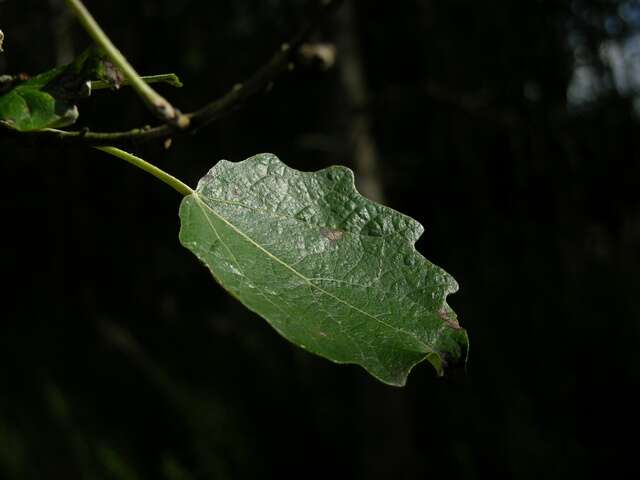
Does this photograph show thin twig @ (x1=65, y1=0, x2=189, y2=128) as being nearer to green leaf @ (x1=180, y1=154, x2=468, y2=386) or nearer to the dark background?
green leaf @ (x1=180, y1=154, x2=468, y2=386)

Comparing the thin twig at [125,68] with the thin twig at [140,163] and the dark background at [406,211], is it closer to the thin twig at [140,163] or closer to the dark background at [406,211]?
the thin twig at [140,163]

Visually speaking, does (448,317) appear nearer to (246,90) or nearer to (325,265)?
(325,265)

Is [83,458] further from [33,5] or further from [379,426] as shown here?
[33,5]

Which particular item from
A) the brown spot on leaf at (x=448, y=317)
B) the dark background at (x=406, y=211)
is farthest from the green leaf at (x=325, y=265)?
the dark background at (x=406, y=211)

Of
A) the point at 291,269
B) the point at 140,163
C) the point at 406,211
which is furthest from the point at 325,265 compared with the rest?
the point at 406,211

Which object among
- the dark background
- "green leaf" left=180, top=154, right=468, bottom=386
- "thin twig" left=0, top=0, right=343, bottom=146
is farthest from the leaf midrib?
the dark background

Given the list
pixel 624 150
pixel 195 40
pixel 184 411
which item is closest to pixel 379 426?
pixel 184 411

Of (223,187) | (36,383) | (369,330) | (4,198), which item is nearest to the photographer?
(369,330)
